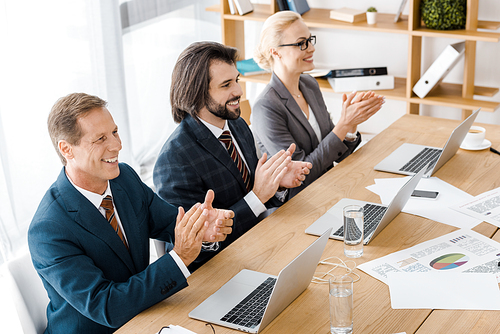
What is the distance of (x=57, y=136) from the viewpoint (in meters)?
1.68

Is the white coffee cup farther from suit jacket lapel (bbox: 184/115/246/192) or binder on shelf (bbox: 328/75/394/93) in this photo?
binder on shelf (bbox: 328/75/394/93)

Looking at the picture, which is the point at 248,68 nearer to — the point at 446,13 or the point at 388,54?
the point at 388,54

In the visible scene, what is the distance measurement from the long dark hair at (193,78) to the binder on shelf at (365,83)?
6.20 feet

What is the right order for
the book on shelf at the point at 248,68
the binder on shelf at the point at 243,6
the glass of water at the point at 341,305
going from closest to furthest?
the glass of water at the point at 341,305, the binder on shelf at the point at 243,6, the book on shelf at the point at 248,68

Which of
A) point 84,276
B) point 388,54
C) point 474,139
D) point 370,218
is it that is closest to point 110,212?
point 84,276

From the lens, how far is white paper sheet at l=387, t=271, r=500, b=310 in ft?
5.00

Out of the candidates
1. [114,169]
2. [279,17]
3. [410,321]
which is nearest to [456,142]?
[279,17]

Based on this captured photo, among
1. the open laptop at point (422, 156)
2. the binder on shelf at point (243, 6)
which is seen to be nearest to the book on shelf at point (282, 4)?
the binder on shelf at point (243, 6)

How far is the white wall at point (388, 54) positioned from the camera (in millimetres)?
3770

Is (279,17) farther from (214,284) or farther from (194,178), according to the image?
(214,284)

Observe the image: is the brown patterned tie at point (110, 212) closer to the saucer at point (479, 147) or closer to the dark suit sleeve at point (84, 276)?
the dark suit sleeve at point (84, 276)

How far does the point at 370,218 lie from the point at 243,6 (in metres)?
2.59

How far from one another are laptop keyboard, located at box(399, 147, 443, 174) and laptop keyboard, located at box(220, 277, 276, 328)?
1.13m

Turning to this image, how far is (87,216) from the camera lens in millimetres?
1658
